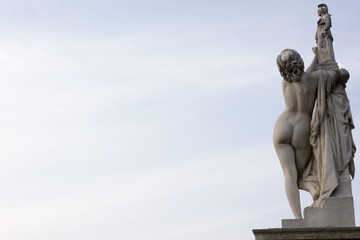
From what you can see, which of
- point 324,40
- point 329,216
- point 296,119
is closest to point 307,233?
point 329,216

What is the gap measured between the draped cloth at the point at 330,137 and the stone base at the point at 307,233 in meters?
1.01

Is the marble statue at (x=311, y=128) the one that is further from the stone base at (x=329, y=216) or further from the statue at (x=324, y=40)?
the stone base at (x=329, y=216)

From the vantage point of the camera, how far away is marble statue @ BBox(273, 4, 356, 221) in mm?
11344

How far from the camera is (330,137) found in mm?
11398

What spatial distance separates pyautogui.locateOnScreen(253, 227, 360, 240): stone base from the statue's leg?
3.46 ft

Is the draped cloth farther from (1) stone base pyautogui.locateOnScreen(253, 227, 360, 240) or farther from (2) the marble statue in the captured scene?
(1) stone base pyautogui.locateOnScreen(253, 227, 360, 240)

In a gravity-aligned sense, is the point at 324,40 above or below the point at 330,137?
above

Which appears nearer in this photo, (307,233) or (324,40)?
(307,233)

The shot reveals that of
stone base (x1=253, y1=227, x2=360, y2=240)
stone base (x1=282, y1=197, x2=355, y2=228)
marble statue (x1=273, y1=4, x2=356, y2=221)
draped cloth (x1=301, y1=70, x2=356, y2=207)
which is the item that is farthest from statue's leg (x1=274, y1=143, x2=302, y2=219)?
stone base (x1=253, y1=227, x2=360, y2=240)

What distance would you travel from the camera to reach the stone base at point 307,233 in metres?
10.0

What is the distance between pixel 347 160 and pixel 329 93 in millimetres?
1335

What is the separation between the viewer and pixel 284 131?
38.0 ft

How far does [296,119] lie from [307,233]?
2.42 metres

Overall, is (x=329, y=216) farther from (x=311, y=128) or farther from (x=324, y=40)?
(x=324, y=40)
